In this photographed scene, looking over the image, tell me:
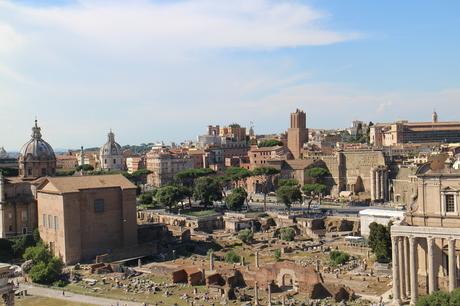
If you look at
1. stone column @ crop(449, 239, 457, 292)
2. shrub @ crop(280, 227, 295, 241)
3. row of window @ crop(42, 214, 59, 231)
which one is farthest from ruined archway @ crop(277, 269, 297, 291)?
row of window @ crop(42, 214, 59, 231)

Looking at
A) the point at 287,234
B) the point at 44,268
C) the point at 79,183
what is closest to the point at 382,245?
the point at 287,234

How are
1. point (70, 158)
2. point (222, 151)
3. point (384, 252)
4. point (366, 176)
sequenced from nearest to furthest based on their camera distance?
point (384, 252) → point (366, 176) → point (222, 151) → point (70, 158)

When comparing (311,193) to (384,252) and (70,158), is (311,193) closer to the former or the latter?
(384,252)

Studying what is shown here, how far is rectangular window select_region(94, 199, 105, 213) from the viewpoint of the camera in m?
54.7

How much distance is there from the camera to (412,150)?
341ft

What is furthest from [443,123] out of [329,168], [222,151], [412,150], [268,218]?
[268,218]

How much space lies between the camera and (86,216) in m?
54.0

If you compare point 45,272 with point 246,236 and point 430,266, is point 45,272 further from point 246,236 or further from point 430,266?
point 430,266

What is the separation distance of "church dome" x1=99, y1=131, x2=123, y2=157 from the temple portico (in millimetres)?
101899

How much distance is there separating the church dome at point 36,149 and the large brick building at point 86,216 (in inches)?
398

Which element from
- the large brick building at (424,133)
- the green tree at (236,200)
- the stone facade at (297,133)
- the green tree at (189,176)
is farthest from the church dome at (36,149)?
the large brick building at (424,133)

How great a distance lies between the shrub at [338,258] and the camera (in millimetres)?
48859

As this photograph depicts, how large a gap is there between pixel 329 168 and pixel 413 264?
70838 mm

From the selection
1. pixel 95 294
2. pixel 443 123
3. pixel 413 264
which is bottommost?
pixel 95 294
